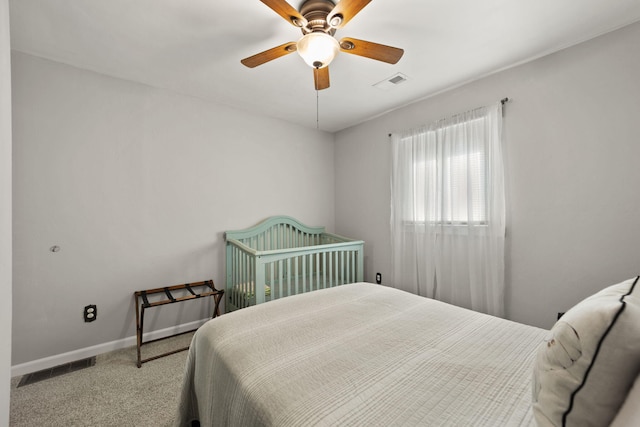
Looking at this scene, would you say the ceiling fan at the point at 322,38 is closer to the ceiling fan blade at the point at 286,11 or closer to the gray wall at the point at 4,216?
the ceiling fan blade at the point at 286,11

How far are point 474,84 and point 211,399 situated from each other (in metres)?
2.95

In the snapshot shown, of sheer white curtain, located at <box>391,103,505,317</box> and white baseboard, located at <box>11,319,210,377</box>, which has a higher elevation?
sheer white curtain, located at <box>391,103,505,317</box>

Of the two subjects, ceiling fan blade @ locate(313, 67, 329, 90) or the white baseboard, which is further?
the white baseboard

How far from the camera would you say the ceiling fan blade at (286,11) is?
125 centimetres

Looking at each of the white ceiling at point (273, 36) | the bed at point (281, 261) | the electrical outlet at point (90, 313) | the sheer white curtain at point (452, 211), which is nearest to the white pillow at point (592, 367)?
the white ceiling at point (273, 36)

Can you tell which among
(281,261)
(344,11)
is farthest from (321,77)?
(281,261)

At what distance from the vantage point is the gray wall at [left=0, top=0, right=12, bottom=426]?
40.1 inches

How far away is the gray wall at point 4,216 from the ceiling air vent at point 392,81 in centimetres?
232

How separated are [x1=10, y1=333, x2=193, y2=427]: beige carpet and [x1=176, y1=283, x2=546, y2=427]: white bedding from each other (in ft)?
1.66

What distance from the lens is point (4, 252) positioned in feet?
3.49

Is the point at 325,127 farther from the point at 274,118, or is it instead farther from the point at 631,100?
the point at 631,100

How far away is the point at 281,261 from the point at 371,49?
5.85ft

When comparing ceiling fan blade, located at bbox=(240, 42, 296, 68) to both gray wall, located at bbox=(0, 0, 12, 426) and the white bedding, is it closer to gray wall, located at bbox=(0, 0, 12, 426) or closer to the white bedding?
gray wall, located at bbox=(0, 0, 12, 426)

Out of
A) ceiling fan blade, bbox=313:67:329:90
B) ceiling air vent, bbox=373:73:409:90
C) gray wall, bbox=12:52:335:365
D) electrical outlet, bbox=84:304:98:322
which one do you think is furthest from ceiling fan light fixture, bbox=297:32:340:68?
electrical outlet, bbox=84:304:98:322
